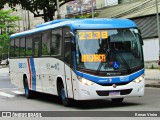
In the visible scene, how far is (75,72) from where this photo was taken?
14.7 m

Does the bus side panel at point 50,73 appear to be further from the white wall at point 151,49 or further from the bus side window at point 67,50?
the white wall at point 151,49

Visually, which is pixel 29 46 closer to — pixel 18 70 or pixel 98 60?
pixel 18 70

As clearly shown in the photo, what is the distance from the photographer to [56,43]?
16594mm

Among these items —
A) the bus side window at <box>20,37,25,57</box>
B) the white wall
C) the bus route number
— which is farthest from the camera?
the white wall

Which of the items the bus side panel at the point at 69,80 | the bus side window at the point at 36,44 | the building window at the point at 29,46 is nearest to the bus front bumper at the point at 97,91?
the bus side panel at the point at 69,80

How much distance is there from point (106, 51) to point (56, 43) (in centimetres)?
245

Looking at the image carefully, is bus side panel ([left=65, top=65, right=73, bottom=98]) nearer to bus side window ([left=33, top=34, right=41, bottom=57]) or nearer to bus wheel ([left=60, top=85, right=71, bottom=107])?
bus wheel ([left=60, top=85, right=71, bottom=107])

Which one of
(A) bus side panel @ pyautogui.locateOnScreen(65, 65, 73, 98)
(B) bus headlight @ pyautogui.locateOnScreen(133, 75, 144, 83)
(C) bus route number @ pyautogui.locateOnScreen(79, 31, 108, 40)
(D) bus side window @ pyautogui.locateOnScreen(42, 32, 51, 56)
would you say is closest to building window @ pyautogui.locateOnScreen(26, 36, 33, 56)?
(D) bus side window @ pyautogui.locateOnScreen(42, 32, 51, 56)

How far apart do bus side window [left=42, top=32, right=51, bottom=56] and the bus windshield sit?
2807mm

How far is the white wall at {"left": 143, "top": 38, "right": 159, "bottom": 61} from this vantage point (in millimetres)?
39844

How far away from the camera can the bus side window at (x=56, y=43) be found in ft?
53.3

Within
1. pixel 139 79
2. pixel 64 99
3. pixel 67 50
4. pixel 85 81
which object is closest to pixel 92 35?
pixel 67 50

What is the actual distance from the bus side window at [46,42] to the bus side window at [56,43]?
19.7 inches

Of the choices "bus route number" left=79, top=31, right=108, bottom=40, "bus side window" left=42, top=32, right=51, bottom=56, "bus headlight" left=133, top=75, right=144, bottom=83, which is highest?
"bus route number" left=79, top=31, right=108, bottom=40
